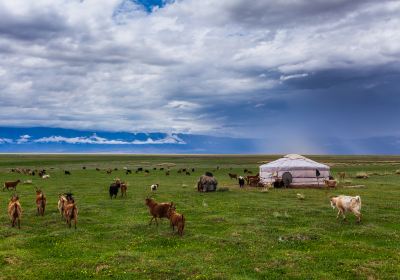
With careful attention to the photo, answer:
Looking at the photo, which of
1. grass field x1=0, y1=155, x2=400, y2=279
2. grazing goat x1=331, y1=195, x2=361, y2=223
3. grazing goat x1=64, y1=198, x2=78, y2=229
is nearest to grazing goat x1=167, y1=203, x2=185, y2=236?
grass field x1=0, y1=155, x2=400, y2=279

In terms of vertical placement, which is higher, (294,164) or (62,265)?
(294,164)

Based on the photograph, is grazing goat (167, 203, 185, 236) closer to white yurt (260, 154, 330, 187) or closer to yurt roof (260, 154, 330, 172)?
white yurt (260, 154, 330, 187)

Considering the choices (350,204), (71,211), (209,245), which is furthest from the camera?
(350,204)

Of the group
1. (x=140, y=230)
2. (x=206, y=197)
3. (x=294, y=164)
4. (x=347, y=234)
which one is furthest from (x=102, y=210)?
(x=294, y=164)

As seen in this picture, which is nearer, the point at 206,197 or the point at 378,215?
the point at 378,215

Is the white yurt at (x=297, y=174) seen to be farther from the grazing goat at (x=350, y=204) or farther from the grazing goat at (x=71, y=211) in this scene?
the grazing goat at (x=71, y=211)

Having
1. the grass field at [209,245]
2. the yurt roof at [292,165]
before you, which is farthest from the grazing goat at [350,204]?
the yurt roof at [292,165]

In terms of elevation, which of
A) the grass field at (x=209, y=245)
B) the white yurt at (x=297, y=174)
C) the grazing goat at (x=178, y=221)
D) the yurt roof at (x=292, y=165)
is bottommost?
the grass field at (x=209, y=245)

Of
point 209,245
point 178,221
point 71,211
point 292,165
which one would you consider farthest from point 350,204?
point 292,165

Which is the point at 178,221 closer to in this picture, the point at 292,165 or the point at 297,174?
the point at 292,165

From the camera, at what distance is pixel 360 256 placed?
16828 millimetres

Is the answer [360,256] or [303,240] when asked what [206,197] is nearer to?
[303,240]

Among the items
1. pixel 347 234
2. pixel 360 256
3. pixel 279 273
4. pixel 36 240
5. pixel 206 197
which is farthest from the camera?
pixel 206 197

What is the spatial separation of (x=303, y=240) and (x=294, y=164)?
31.9 metres
